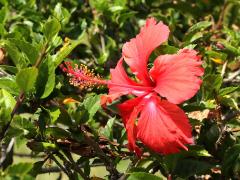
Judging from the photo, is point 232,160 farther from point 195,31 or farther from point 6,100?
point 6,100

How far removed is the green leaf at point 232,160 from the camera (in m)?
1.44

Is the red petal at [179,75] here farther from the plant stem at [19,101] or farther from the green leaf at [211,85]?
the plant stem at [19,101]

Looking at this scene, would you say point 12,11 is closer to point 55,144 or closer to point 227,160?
point 55,144

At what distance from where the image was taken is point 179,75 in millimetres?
1229

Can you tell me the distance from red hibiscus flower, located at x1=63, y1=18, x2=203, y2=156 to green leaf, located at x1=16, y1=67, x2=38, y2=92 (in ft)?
0.77

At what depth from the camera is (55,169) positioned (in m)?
1.75

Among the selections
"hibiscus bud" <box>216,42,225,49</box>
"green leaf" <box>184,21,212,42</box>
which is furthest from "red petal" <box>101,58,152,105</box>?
"hibiscus bud" <box>216,42,225,49</box>

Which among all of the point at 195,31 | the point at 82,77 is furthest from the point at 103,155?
the point at 195,31

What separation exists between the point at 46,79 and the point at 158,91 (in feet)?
1.06

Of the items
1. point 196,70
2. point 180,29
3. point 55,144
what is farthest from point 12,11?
point 196,70

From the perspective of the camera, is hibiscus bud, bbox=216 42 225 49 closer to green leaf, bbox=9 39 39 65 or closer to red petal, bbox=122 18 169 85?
red petal, bbox=122 18 169 85

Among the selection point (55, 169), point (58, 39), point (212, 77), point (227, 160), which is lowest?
point (55, 169)

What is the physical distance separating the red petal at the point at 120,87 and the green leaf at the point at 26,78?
9.3 inches

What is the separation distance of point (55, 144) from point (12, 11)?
1.15m
